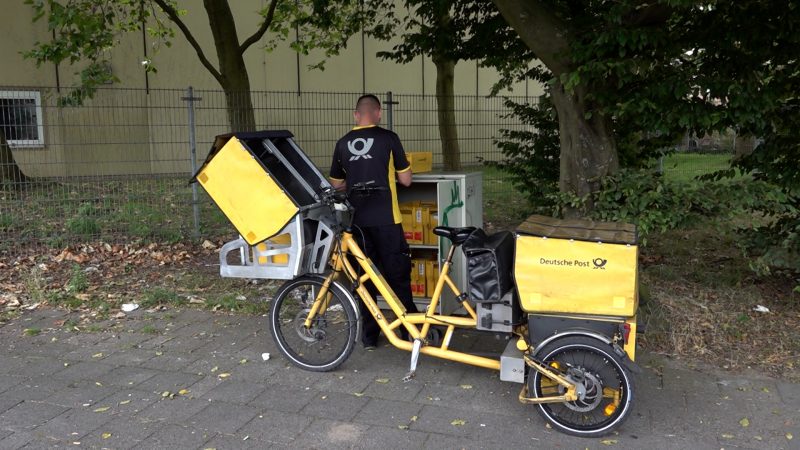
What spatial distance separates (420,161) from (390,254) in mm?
1162

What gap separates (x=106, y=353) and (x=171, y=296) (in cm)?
132

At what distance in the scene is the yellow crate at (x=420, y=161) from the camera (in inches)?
215

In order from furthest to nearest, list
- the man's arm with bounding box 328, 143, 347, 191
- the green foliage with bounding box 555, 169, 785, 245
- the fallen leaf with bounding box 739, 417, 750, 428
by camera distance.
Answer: the green foliage with bounding box 555, 169, 785, 245, the man's arm with bounding box 328, 143, 347, 191, the fallen leaf with bounding box 739, 417, 750, 428

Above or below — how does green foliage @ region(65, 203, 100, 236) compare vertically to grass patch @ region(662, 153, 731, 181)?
below

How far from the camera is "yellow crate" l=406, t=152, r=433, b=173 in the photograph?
545 centimetres

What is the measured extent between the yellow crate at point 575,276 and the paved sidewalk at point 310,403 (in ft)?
2.36

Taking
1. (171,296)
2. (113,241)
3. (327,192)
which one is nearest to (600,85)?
(327,192)

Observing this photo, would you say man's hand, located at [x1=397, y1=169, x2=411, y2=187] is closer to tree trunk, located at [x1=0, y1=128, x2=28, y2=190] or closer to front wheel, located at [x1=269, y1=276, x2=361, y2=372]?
front wheel, located at [x1=269, y1=276, x2=361, y2=372]

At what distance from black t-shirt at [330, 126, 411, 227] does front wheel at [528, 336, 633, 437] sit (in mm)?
1627

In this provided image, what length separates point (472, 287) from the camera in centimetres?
377

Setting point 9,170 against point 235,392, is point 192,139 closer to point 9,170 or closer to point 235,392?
point 9,170

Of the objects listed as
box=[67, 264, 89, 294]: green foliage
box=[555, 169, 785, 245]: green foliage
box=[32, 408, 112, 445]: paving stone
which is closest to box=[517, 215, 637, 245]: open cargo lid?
box=[555, 169, 785, 245]: green foliage

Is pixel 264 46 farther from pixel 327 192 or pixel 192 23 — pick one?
pixel 327 192

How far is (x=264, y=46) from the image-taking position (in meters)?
16.6
